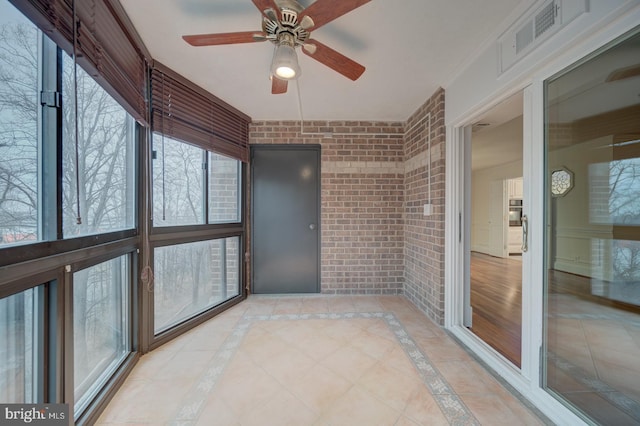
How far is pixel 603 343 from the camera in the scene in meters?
1.22

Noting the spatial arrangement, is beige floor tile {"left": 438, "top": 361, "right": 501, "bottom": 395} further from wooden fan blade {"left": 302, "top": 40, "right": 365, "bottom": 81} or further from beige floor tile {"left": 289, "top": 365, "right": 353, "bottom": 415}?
wooden fan blade {"left": 302, "top": 40, "right": 365, "bottom": 81}

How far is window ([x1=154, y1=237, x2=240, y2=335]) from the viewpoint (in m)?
2.12

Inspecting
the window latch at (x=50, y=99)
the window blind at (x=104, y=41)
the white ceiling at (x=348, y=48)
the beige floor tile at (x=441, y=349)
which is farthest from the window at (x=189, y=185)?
the beige floor tile at (x=441, y=349)

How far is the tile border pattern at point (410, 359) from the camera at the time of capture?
133 cm

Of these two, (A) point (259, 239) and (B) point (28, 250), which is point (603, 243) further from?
(A) point (259, 239)

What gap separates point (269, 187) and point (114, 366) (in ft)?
7.53

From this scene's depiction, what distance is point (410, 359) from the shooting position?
182 cm

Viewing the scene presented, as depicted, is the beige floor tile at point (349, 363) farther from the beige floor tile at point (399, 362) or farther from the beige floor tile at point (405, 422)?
the beige floor tile at point (405, 422)

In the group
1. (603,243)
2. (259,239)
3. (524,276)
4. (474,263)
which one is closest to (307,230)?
(259,239)

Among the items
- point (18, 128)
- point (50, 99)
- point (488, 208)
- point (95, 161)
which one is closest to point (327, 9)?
point (50, 99)

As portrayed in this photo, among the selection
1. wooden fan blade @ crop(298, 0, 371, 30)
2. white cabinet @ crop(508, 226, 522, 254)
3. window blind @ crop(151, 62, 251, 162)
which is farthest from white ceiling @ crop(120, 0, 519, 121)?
white cabinet @ crop(508, 226, 522, 254)

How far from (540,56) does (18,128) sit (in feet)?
8.88

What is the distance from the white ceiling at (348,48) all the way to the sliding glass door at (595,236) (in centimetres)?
74

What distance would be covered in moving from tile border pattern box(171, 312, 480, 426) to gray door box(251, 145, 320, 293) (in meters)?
0.73
